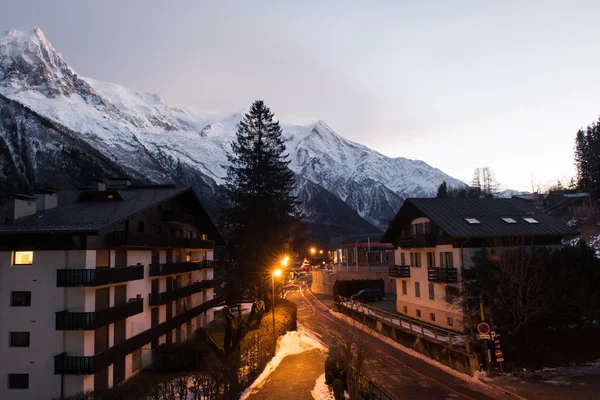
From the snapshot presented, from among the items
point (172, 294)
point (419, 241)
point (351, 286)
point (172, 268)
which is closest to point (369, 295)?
point (351, 286)

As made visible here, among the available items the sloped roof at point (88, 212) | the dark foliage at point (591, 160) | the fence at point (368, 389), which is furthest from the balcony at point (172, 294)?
the dark foliage at point (591, 160)

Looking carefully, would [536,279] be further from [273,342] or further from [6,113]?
[6,113]

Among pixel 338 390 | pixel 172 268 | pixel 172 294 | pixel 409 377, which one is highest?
pixel 172 268

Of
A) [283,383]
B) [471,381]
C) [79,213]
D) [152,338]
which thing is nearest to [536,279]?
[471,381]

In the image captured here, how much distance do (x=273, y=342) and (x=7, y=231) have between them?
63.8 feet

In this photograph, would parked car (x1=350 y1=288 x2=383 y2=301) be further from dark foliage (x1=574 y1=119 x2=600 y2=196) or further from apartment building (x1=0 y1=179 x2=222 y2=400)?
dark foliage (x1=574 y1=119 x2=600 y2=196)

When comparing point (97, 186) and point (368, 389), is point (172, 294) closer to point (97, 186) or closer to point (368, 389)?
point (97, 186)

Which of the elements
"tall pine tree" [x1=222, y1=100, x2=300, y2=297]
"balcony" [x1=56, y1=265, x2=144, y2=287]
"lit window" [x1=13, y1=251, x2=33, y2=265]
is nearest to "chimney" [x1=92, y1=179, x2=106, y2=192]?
"lit window" [x1=13, y1=251, x2=33, y2=265]

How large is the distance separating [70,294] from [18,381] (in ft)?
17.9

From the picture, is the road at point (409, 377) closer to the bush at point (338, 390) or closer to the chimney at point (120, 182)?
the bush at point (338, 390)

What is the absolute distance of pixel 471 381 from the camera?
2672 centimetres

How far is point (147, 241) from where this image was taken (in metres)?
31.3

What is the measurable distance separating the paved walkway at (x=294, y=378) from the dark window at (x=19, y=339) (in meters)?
12.9

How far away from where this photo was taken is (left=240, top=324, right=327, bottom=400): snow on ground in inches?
1159
